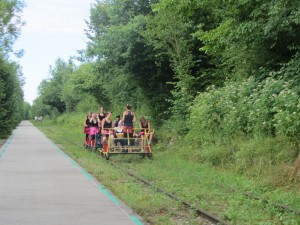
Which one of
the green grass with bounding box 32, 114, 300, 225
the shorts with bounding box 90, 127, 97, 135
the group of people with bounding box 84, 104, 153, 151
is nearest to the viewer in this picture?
the green grass with bounding box 32, 114, 300, 225

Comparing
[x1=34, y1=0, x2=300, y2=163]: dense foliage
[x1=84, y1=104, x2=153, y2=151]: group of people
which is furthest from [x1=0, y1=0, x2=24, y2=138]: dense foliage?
[x1=84, y1=104, x2=153, y2=151]: group of people

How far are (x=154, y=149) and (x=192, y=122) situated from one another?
13.4 feet

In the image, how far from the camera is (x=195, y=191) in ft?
35.3

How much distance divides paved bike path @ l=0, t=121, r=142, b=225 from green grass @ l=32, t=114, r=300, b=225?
43 centimetres

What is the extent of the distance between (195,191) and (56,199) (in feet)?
10.2

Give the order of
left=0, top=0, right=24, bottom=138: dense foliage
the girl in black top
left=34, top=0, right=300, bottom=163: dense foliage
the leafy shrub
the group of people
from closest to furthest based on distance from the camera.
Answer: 1. the leafy shrub
2. left=34, top=0, right=300, bottom=163: dense foliage
3. the group of people
4. the girl in black top
5. left=0, top=0, right=24, bottom=138: dense foliage

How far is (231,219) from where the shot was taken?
7953 mm

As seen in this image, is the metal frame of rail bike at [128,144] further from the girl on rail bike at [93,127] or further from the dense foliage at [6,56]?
the dense foliage at [6,56]

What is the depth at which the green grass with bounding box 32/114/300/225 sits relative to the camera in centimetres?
827

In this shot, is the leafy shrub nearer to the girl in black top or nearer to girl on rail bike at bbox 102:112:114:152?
girl on rail bike at bbox 102:112:114:152

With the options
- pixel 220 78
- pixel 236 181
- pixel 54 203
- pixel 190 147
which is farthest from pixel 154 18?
pixel 54 203

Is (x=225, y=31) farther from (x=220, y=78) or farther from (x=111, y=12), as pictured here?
(x=111, y=12)

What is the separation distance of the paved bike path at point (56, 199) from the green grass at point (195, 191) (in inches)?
16.8

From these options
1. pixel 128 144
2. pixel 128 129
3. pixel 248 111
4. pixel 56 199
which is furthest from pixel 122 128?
pixel 56 199
